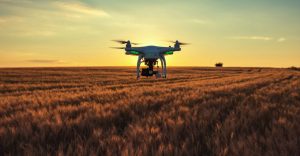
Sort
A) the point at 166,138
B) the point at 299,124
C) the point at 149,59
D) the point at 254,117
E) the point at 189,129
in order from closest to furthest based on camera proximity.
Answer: the point at 166,138 → the point at 189,129 → the point at 299,124 → the point at 254,117 → the point at 149,59

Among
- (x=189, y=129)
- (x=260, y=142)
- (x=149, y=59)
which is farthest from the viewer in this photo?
(x=149, y=59)

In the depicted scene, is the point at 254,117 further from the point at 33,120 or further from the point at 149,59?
the point at 149,59

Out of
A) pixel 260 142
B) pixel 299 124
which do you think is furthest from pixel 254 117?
pixel 260 142

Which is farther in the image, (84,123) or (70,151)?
(84,123)

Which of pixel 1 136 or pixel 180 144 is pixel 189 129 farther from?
pixel 1 136

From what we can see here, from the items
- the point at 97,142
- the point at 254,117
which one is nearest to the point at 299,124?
the point at 254,117

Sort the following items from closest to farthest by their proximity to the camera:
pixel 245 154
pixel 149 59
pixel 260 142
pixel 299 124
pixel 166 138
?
pixel 245 154 → pixel 260 142 → pixel 166 138 → pixel 299 124 → pixel 149 59

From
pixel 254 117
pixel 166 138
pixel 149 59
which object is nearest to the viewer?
pixel 166 138

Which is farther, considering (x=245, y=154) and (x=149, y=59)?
(x=149, y=59)
